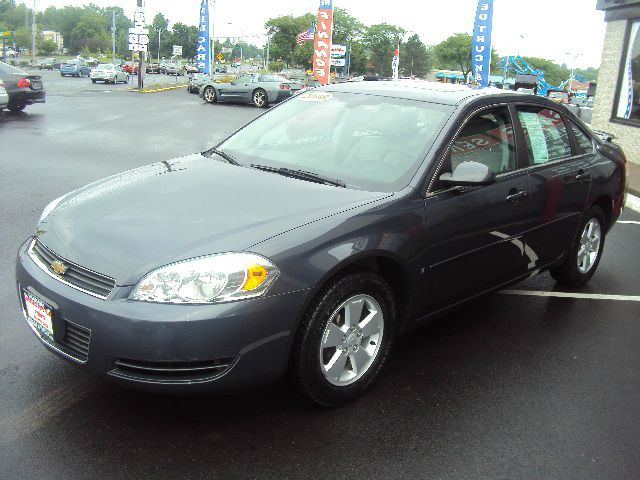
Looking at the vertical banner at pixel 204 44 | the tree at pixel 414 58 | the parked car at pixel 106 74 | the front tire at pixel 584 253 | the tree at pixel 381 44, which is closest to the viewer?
the front tire at pixel 584 253

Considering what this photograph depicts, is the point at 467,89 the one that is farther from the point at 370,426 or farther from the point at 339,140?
the point at 370,426

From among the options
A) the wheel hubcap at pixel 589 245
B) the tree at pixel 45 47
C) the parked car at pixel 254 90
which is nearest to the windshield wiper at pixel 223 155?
the wheel hubcap at pixel 589 245

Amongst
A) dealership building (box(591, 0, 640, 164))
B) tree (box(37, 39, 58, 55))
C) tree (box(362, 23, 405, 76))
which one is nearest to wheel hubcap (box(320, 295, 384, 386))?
dealership building (box(591, 0, 640, 164))

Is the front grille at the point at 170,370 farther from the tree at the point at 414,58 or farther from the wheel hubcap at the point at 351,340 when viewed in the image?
the tree at the point at 414,58

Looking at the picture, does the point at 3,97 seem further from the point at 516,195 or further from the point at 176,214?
the point at 516,195

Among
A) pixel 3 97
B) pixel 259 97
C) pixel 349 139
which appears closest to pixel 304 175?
pixel 349 139

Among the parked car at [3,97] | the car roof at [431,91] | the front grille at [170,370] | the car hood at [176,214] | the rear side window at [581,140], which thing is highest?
the car roof at [431,91]

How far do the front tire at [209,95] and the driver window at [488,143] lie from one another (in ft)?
84.1

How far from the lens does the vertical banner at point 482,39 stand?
94.1 feet

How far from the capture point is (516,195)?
13.6 feet

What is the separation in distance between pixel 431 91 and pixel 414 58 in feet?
472

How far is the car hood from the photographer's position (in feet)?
9.36

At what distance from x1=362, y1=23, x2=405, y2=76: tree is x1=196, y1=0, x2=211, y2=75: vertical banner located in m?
83.0

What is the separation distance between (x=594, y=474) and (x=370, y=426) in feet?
3.38
